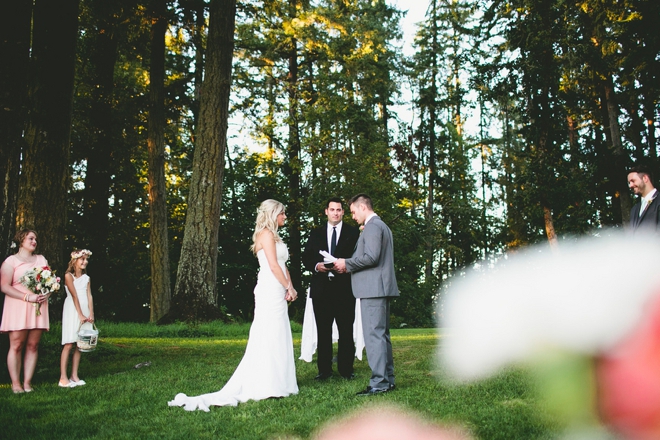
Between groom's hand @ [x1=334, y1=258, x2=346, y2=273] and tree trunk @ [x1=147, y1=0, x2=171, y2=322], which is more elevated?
tree trunk @ [x1=147, y1=0, x2=171, y2=322]

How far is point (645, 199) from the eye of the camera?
6.29 meters

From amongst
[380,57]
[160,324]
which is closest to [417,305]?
[380,57]

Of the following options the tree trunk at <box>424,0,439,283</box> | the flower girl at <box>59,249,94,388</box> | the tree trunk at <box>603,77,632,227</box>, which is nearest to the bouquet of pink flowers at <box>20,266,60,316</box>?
the flower girl at <box>59,249,94,388</box>

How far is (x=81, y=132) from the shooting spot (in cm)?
2066

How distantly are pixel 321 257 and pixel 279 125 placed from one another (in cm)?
2177

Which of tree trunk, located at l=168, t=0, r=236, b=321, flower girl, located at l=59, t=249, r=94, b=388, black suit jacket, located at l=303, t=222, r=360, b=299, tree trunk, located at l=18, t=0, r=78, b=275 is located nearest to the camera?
flower girl, located at l=59, t=249, r=94, b=388

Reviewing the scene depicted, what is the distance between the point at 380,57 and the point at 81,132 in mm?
17048

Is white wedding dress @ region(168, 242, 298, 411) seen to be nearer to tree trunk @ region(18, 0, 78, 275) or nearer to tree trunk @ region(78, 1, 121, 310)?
tree trunk @ region(18, 0, 78, 275)

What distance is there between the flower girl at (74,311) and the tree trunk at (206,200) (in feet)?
23.9

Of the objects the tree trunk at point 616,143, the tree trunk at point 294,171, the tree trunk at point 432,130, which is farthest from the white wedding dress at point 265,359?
the tree trunk at point 432,130

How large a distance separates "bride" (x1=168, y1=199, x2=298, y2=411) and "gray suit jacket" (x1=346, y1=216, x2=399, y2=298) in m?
0.91

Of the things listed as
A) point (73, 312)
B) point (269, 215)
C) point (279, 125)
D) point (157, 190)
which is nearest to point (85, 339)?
point (73, 312)

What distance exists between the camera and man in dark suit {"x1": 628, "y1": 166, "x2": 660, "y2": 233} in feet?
20.0

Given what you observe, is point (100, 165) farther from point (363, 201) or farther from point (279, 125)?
point (363, 201)
